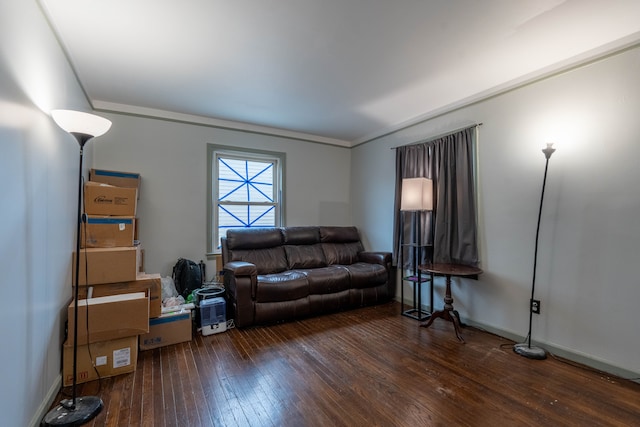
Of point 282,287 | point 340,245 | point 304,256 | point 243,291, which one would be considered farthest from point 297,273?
point 340,245

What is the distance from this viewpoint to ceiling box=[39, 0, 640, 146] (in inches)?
70.6

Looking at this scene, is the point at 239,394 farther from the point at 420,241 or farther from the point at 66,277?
the point at 420,241

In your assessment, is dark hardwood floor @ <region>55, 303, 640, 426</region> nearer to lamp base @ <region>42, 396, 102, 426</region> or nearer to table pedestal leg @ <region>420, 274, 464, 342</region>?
lamp base @ <region>42, 396, 102, 426</region>

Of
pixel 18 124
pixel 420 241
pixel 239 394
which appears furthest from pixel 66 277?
pixel 420 241

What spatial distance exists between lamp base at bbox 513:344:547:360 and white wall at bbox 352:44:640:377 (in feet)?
0.40

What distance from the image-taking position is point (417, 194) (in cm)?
316

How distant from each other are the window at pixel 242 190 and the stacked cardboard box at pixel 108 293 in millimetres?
1385

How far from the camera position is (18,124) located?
4.54ft

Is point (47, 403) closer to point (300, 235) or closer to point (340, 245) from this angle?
point (300, 235)

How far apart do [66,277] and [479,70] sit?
147 inches

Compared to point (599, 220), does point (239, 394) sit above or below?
below

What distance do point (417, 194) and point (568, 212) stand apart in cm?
128

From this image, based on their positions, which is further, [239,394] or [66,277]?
[66,277]

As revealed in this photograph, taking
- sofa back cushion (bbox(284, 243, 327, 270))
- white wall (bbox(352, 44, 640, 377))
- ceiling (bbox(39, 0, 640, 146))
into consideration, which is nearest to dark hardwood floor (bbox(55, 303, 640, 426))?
white wall (bbox(352, 44, 640, 377))
